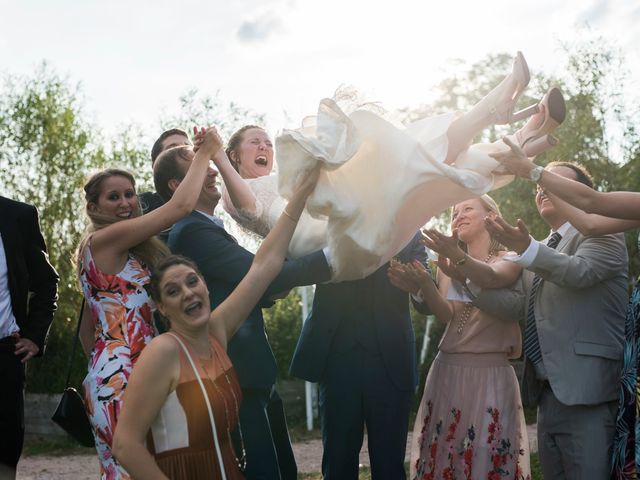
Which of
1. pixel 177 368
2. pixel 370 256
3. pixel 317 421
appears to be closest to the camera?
pixel 177 368

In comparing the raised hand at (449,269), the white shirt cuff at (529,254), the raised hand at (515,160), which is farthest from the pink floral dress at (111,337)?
the white shirt cuff at (529,254)

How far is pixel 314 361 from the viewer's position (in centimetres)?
438

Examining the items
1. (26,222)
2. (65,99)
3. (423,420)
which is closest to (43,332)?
(26,222)

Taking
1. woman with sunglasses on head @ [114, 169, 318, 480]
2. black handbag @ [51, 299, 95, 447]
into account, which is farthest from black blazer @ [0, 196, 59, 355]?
woman with sunglasses on head @ [114, 169, 318, 480]

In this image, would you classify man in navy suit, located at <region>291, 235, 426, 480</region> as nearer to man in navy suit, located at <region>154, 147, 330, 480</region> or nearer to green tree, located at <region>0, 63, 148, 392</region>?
man in navy suit, located at <region>154, 147, 330, 480</region>

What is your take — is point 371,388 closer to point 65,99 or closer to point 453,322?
point 453,322

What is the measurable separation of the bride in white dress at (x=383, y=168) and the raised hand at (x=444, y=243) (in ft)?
1.27

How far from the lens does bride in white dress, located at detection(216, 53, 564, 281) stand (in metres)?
3.51

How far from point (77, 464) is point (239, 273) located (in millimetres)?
7025

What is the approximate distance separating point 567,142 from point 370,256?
10.9 meters

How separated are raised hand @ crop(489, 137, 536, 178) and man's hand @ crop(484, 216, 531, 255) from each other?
34 centimetres

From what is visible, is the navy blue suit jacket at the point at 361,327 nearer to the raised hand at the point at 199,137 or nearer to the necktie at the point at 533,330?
the necktie at the point at 533,330

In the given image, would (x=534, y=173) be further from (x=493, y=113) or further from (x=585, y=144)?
(x=585, y=144)

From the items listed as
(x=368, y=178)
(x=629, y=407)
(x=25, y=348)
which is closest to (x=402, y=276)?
(x=368, y=178)
